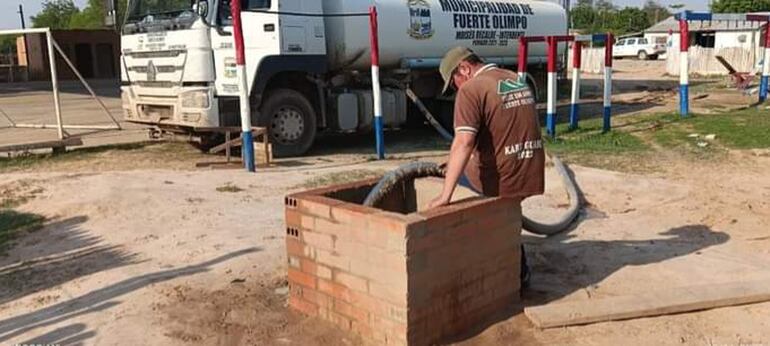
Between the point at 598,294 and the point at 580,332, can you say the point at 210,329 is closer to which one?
the point at 580,332

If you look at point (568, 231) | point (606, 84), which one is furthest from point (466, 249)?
point (606, 84)

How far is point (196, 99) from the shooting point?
10.5 metres

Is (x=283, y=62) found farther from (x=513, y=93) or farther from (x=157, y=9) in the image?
(x=513, y=93)

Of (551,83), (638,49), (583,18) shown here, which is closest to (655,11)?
(583,18)

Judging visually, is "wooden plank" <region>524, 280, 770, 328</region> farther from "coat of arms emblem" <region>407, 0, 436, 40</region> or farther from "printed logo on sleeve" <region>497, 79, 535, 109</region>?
"coat of arms emblem" <region>407, 0, 436, 40</region>

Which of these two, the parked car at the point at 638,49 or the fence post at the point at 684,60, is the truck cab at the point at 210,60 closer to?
the fence post at the point at 684,60

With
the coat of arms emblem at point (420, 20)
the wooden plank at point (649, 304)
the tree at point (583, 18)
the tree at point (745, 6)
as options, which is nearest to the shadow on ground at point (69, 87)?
the coat of arms emblem at point (420, 20)

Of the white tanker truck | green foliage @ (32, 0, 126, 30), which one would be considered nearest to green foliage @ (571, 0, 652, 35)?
green foliage @ (32, 0, 126, 30)

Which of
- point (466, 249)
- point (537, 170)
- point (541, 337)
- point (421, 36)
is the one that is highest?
point (421, 36)

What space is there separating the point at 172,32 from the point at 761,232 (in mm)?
8054

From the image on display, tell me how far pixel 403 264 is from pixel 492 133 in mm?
1042

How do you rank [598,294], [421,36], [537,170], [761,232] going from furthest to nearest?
[421,36] < [761,232] < [598,294] < [537,170]

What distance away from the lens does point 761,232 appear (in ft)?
20.9

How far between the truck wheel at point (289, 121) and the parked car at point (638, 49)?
4608 centimetres
